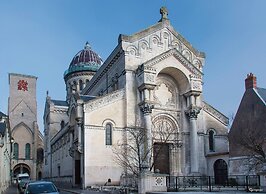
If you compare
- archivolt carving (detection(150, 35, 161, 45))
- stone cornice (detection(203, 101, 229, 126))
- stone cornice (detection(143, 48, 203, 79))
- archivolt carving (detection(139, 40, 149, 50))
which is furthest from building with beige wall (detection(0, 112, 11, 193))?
stone cornice (detection(203, 101, 229, 126))

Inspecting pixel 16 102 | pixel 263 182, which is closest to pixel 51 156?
pixel 16 102

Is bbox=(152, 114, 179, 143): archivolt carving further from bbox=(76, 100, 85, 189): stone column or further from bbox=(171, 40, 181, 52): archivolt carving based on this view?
bbox=(171, 40, 181, 52): archivolt carving

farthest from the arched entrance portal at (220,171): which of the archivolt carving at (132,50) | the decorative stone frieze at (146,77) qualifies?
the archivolt carving at (132,50)

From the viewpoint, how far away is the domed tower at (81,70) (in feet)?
235

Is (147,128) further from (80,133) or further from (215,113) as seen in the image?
(215,113)

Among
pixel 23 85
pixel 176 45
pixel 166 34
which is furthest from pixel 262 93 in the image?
pixel 23 85

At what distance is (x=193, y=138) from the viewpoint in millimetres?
38438

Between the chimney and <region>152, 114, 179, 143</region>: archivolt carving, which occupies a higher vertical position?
the chimney

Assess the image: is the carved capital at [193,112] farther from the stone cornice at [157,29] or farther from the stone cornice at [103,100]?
the stone cornice at [103,100]

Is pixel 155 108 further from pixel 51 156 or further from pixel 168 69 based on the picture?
pixel 51 156

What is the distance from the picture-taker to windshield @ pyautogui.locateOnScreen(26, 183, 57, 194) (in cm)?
1773

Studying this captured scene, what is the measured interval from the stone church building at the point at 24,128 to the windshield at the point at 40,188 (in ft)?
197

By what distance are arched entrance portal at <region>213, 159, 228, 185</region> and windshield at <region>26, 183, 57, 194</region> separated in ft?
76.0

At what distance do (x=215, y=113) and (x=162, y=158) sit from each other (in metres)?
8.56
